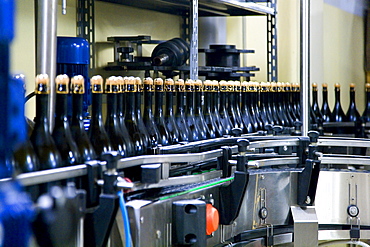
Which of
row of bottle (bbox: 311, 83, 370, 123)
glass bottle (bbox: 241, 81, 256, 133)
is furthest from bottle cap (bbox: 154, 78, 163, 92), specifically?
row of bottle (bbox: 311, 83, 370, 123)

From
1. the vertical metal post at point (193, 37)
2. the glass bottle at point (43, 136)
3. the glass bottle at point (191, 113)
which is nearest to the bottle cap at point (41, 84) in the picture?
the glass bottle at point (43, 136)

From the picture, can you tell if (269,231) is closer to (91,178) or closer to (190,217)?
(190,217)

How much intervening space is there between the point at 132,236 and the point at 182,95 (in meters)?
0.57

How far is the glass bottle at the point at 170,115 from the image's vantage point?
1.41 m

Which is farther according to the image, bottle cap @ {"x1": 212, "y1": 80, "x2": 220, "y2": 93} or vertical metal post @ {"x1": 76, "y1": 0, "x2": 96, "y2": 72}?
vertical metal post @ {"x1": 76, "y1": 0, "x2": 96, "y2": 72}

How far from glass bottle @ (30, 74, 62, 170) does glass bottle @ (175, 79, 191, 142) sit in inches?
21.6

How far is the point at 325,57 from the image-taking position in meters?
3.79

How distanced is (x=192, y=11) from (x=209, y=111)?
61 cm

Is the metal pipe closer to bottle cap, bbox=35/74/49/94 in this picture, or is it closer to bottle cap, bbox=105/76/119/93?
bottle cap, bbox=105/76/119/93

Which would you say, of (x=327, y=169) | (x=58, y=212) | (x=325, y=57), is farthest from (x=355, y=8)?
(x=58, y=212)

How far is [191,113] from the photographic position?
156 centimetres

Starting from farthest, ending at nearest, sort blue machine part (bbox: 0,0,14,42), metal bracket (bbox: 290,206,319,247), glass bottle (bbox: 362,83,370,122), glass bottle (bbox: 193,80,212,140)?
glass bottle (bbox: 362,83,370,122), glass bottle (bbox: 193,80,212,140), metal bracket (bbox: 290,206,319,247), blue machine part (bbox: 0,0,14,42)

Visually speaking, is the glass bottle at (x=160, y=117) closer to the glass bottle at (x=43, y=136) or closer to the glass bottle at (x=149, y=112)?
the glass bottle at (x=149, y=112)

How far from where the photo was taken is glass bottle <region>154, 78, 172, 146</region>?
4.49 feet
